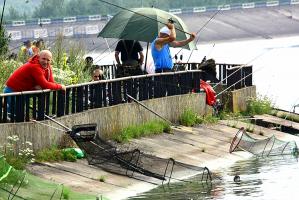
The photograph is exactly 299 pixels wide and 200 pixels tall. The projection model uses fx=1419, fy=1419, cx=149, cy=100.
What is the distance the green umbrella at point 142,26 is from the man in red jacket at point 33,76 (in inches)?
245

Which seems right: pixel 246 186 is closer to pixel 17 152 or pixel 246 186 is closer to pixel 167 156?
pixel 167 156

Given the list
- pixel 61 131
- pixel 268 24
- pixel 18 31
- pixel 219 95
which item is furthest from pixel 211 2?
pixel 61 131

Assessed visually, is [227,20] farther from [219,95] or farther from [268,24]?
[219,95]

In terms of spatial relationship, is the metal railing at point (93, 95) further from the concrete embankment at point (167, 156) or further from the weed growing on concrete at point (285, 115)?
the weed growing on concrete at point (285, 115)

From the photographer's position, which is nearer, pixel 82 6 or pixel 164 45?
pixel 164 45

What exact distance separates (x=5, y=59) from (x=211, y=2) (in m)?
114

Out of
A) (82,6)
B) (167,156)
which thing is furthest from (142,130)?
(82,6)

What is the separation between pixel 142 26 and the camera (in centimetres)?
2689

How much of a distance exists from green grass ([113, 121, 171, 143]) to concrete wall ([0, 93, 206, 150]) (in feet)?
0.34

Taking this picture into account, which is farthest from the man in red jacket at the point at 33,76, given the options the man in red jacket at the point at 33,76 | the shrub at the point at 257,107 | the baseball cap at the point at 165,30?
the shrub at the point at 257,107

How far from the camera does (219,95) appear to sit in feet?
95.2

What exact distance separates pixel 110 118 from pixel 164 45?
3229mm

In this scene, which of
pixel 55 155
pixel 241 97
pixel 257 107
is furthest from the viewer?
pixel 257 107

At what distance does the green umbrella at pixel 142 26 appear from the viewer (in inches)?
1049
